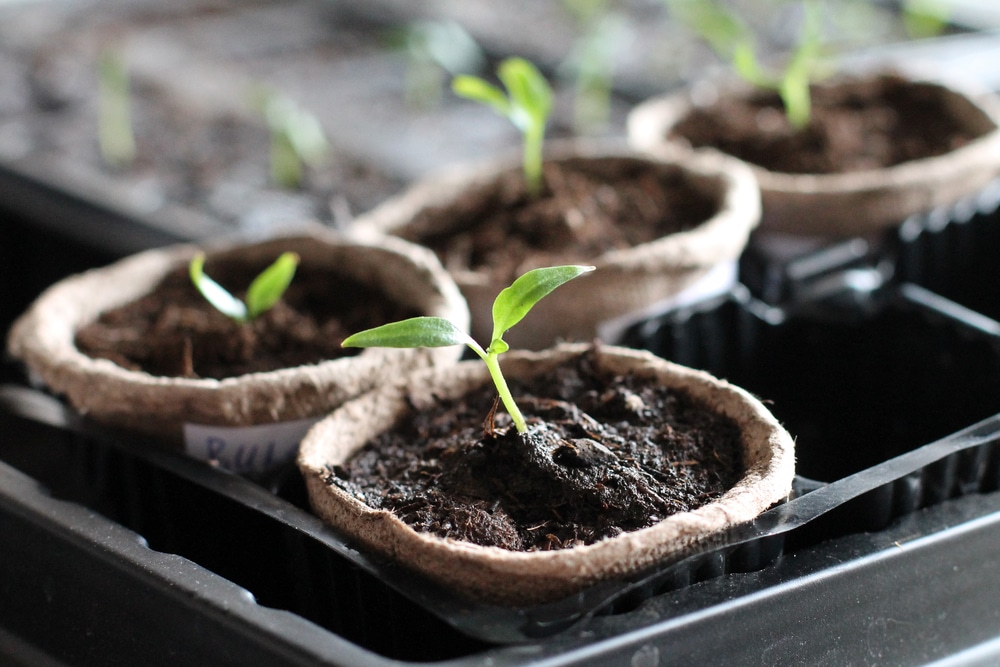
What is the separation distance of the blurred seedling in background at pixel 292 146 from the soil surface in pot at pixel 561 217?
0.72m

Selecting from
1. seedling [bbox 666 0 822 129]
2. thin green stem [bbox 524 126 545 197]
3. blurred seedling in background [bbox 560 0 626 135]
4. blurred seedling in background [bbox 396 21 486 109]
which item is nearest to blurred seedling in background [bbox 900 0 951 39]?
blurred seedling in background [bbox 560 0 626 135]

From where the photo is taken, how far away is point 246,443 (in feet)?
3.28

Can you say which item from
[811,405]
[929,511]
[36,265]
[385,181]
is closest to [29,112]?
[36,265]

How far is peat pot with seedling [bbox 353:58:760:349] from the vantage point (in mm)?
1179

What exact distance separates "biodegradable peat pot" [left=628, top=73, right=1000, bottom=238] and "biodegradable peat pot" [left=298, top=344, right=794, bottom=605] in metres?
0.54

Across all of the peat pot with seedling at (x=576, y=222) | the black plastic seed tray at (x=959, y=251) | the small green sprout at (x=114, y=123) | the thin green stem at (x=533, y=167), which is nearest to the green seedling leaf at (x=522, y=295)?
the peat pot with seedling at (x=576, y=222)

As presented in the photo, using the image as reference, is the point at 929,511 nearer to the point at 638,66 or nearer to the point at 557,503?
the point at 557,503

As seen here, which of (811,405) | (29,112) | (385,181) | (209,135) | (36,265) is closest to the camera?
(811,405)

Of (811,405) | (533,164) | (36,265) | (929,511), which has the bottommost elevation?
(36,265)

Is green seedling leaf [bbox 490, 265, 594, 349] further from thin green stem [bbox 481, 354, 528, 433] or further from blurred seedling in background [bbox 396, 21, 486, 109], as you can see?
blurred seedling in background [bbox 396, 21, 486, 109]

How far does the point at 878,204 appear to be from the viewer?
4.54ft

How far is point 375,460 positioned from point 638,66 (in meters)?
1.97

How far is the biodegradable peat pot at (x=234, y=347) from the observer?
3.21 feet

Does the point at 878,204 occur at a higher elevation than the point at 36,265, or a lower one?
higher
